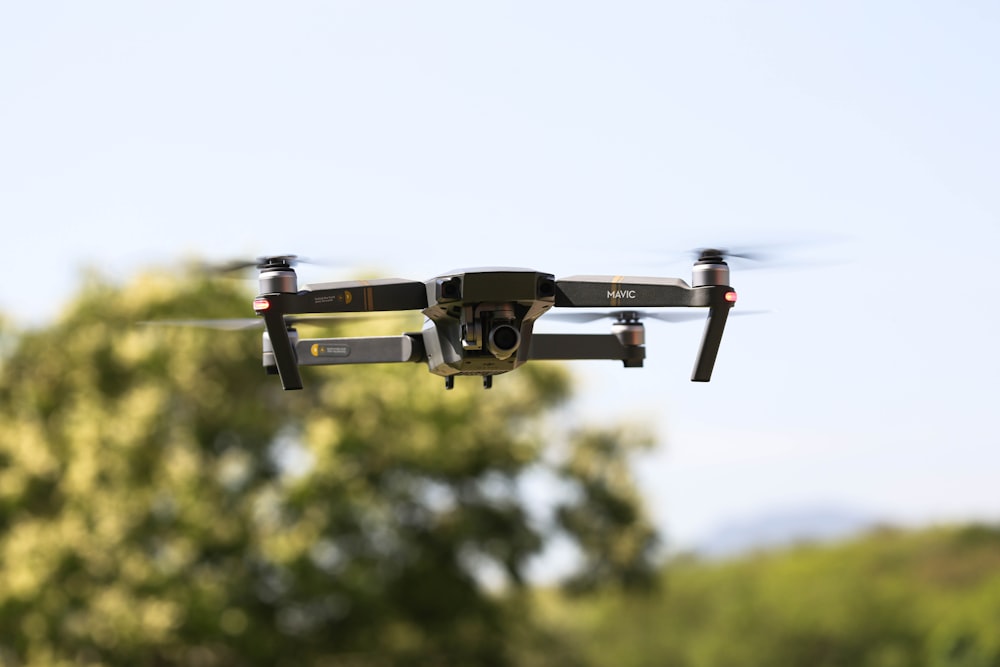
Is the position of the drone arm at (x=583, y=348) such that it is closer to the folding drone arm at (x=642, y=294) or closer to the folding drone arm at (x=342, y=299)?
the folding drone arm at (x=642, y=294)

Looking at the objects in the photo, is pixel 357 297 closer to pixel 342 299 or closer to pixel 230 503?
pixel 342 299

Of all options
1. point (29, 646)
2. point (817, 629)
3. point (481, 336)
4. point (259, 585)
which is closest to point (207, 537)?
point (259, 585)

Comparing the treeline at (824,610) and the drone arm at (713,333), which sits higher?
the drone arm at (713,333)

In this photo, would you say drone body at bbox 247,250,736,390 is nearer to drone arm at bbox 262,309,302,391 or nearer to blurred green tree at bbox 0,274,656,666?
drone arm at bbox 262,309,302,391

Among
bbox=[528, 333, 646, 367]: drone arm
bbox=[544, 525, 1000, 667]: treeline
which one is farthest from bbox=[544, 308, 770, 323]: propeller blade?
bbox=[544, 525, 1000, 667]: treeline

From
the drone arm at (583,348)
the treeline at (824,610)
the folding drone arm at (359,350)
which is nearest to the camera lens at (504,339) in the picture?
the drone arm at (583,348)

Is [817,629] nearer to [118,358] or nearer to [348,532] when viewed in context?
[348,532]
